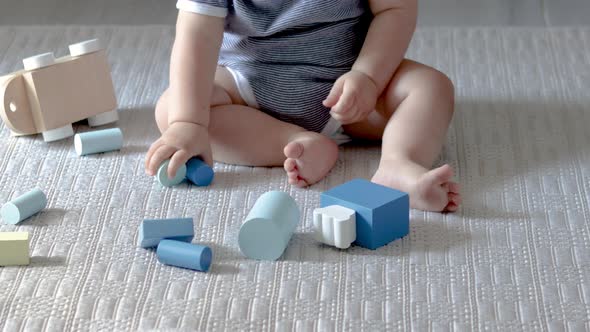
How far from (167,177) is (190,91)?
10 cm

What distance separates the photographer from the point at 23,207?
3.37 ft

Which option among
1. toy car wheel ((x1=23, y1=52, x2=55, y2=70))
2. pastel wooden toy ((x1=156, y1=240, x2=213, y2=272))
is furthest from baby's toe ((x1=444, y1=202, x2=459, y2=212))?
toy car wheel ((x1=23, y1=52, x2=55, y2=70))

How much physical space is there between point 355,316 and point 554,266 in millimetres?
198

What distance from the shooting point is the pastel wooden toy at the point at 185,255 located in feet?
3.03

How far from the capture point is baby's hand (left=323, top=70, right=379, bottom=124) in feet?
3.59

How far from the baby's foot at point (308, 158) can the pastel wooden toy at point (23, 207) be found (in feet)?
0.82

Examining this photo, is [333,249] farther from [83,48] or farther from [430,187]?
[83,48]

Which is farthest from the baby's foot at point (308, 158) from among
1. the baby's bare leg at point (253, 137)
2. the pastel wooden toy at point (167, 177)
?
the pastel wooden toy at point (167, 177)

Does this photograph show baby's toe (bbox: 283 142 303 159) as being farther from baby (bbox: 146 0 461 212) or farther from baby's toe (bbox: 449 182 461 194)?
baby's toe (bbox: 449 182 461 194)

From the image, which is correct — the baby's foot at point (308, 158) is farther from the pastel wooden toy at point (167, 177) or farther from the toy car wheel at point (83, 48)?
the toy car wheel at point (83, 48)

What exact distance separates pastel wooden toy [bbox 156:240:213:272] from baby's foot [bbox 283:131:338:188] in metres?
0.18

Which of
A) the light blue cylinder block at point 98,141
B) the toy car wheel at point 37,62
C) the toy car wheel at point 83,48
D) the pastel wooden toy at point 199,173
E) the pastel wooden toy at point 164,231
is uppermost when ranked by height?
the pastel wooden toy at point 164,231

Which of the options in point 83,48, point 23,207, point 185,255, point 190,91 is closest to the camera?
point 185,255

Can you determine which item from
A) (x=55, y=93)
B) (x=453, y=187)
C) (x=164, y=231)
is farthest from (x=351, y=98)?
(x=55, y=93)
